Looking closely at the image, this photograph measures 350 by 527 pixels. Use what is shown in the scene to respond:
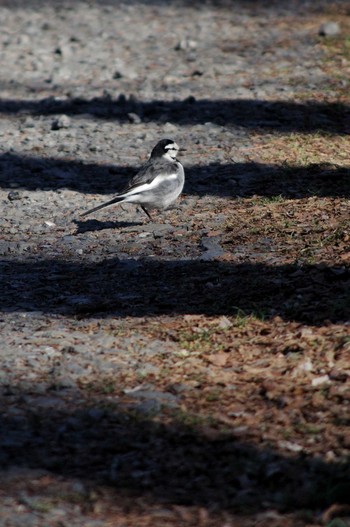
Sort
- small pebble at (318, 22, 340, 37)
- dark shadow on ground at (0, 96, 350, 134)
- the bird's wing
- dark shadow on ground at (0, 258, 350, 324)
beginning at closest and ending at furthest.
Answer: dark shadow on ground at (0, 258, 350, 324) < the bird's wing < dark shadow on ground at (0, 96, 350, 134) < small pebble at (318, 22, 340, 37)

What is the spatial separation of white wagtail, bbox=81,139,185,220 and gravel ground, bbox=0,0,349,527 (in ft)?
0.80

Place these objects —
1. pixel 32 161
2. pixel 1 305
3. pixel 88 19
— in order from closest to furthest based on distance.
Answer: pixel 1 305 < pixel 32 161 < pixel 88 19

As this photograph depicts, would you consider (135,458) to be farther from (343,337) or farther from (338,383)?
(343,337)

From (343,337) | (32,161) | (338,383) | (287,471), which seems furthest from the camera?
(32,161)

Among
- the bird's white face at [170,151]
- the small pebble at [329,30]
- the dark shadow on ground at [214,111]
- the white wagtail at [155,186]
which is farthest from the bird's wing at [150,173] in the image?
the small pebble at [329,30]

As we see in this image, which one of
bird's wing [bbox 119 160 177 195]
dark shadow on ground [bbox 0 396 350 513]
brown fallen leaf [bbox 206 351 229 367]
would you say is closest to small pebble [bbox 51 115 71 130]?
bird's wing [bbox 119 160 177 195]

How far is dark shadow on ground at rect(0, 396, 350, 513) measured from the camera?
4738mm

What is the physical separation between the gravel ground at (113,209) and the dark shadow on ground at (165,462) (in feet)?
0.05

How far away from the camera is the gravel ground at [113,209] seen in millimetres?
5215

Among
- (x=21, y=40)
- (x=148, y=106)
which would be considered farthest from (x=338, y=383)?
(x=21, y=40)

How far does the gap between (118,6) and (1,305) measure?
48.5ft

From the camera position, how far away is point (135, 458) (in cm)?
514

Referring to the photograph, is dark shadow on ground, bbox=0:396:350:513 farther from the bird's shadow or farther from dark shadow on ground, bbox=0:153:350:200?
dark shadow on ground, bbox=0:153:350:200

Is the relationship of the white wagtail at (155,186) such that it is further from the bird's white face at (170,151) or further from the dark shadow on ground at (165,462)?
the dark shadow on ground at (165,462)
